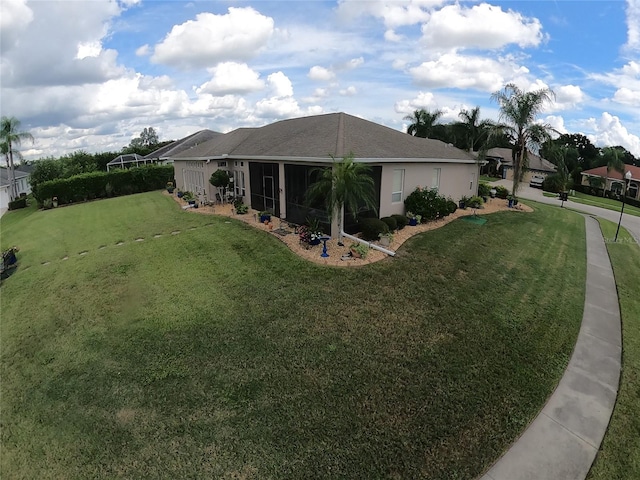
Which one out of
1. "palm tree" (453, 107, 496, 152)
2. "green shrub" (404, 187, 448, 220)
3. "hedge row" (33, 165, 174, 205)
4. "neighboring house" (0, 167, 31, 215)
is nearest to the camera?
"green shrub" (404, 187, 448, 220)

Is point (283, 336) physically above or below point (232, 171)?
below

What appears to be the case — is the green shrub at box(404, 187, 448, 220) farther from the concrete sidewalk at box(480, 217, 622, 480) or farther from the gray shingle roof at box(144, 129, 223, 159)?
the gray shingle roof at box(144, 129, 223, 159)

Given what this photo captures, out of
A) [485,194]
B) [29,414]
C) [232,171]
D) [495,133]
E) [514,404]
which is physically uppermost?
[495,133]

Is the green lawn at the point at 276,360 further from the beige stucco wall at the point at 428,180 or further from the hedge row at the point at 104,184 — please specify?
the hedge row at the point at 104,184

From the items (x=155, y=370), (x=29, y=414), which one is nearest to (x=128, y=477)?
(x=155, y=370)

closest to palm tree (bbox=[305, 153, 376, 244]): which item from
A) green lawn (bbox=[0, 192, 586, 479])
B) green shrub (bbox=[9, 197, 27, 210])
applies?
green lawn (bbox=[0, 192, 586, 479])

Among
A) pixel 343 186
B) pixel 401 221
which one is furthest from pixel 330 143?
pixel 401 221

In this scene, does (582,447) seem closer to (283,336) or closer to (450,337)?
(450,337)

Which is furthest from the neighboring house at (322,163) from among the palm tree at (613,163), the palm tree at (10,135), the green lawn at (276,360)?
the palm tree at (613,163)
